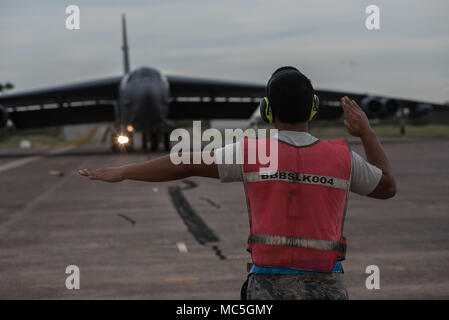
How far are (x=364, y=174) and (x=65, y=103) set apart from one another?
39.7 m

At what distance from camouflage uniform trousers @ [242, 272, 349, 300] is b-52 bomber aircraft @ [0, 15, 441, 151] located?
89.7ft

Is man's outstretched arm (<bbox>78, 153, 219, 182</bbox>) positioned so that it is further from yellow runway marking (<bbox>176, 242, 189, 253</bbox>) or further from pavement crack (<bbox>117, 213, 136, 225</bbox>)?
pavement crack (<bbox>117, 213, 136, 225</bbox>)

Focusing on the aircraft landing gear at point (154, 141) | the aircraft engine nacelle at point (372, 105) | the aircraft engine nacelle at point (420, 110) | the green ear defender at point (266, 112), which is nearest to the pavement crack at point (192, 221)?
the green ear defender at point (266, 112)

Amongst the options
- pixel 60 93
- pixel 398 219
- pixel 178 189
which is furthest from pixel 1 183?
pixel 60 93

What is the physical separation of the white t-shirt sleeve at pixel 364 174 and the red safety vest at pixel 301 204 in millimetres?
51

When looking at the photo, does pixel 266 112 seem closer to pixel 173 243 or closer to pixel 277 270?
pixel 277 270

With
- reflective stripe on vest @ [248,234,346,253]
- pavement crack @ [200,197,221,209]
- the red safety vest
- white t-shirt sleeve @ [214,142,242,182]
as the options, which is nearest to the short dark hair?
the red safety vest

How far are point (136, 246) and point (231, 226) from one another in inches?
87.1

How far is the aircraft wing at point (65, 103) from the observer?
37312 millimetres

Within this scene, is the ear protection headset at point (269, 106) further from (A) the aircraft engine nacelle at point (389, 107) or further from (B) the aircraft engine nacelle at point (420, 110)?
(B) the aircraft engine nacelle at point (420, 110)

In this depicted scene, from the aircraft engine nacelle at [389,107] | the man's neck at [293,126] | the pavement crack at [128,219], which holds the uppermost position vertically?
the man's neck at [293,126]
